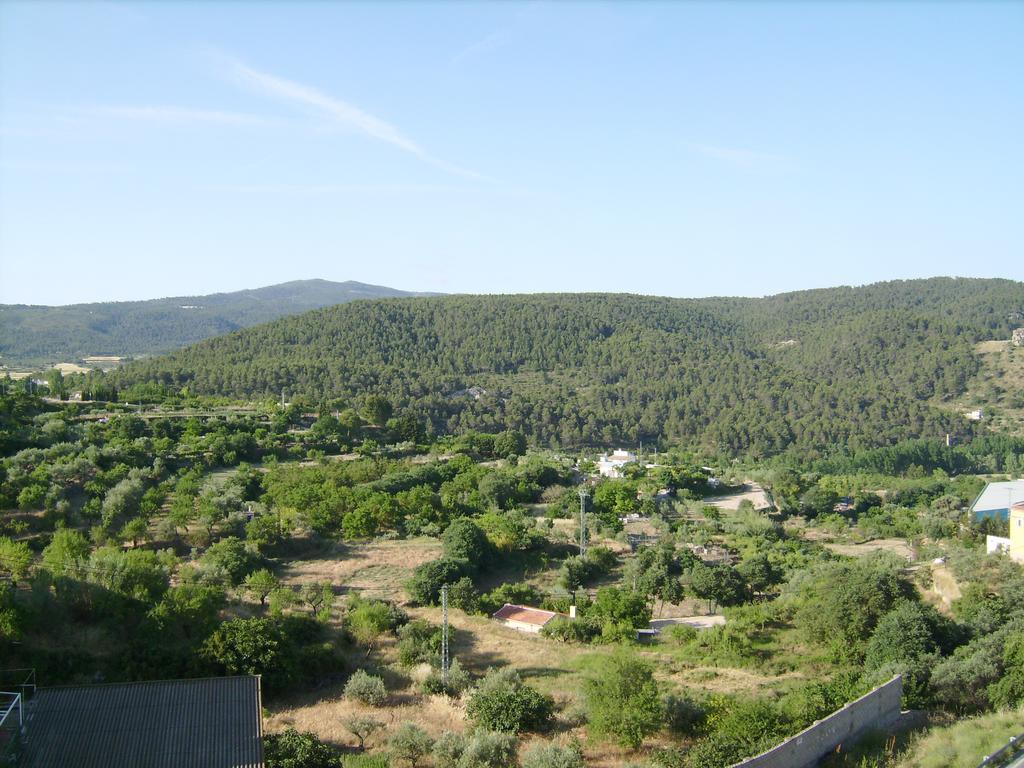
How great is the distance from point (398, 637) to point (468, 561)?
19.2 feet

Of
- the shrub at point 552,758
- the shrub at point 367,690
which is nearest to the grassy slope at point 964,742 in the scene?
the shrub at point 552,758

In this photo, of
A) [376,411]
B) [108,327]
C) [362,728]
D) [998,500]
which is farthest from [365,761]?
[108,327]

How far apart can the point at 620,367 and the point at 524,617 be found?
6783 centimetres

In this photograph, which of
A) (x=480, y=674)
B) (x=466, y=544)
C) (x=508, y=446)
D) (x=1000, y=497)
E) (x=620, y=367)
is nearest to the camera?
(x=480, y=674)

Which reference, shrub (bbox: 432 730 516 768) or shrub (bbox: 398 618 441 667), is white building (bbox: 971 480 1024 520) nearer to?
shrub (bbox: 398 618 441 667)

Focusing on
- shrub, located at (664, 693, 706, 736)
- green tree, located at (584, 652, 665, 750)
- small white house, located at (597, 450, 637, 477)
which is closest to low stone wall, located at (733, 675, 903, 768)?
shrub, located at (664, 693, 706, 736)

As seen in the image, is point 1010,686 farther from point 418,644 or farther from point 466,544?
point 466,544

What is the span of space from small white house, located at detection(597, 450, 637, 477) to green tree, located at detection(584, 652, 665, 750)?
108 ft

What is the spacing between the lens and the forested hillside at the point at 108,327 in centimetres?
12075

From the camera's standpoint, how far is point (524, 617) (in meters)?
21.6

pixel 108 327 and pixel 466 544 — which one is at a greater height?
pixel 108 327

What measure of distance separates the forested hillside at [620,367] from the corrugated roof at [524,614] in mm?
40409

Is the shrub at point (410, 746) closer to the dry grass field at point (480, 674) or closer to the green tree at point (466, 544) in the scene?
the dry grass field at point (480, 674)

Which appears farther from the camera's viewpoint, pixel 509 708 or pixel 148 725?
pixel 509 708
